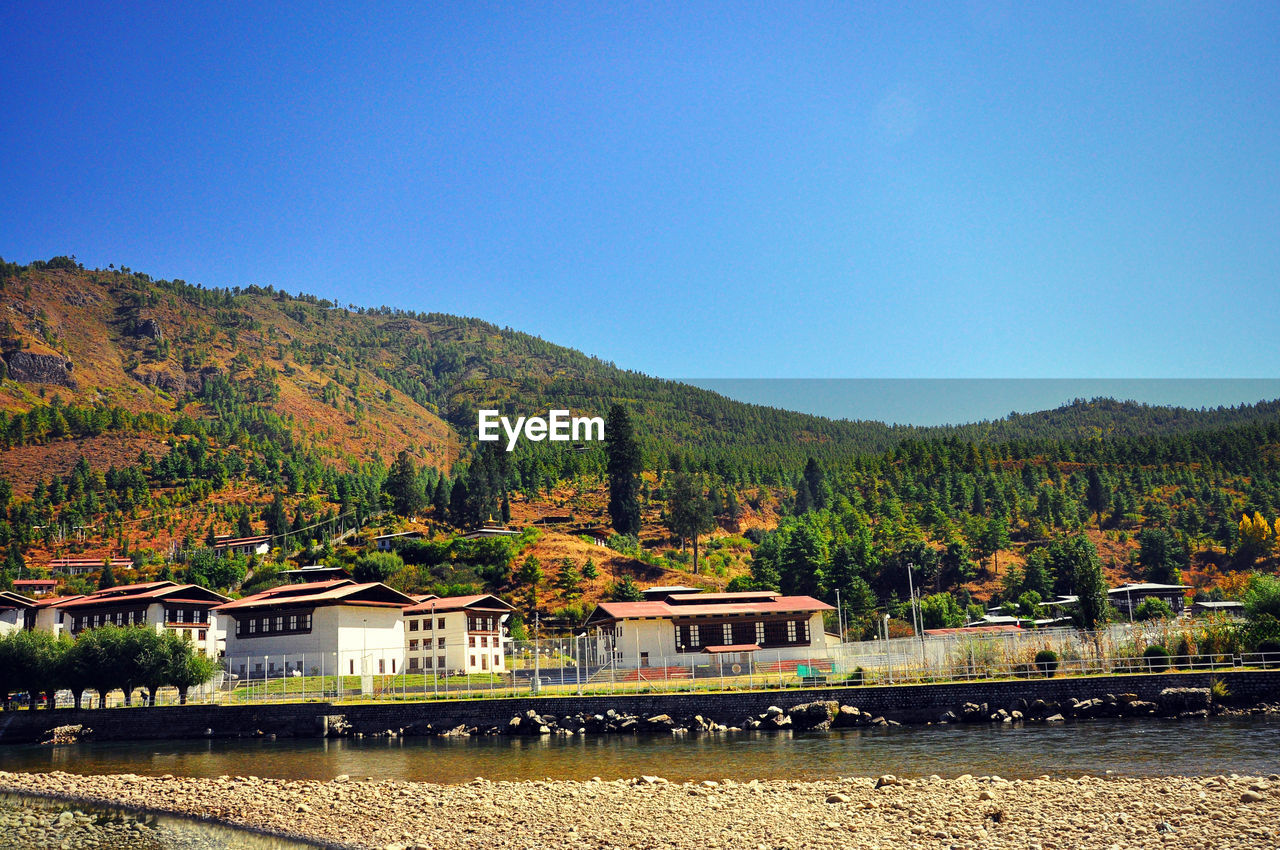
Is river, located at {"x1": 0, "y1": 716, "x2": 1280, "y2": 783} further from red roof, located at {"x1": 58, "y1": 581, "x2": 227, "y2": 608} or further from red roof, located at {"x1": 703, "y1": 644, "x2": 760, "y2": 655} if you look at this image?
red roof, located at {"x1": 58, "y1": 581, "x2": 227, "y2": 608}

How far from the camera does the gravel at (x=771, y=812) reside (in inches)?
700

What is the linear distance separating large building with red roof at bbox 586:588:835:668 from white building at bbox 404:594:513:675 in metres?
9.22

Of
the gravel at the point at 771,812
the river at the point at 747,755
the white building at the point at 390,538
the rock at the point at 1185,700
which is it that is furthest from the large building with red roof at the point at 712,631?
the white building at the point at 390,538

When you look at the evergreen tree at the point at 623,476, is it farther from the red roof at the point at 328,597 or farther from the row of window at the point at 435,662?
the red roof at the point at 328,597

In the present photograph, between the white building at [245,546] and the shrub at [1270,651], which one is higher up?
the white building at [245,546]

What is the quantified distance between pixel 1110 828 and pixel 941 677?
25526 millimetres

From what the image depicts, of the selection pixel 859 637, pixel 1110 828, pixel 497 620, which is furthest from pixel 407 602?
pixel 1110 828

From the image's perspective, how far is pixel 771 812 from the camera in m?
21.4

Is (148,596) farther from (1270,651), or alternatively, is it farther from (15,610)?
(1270,651)

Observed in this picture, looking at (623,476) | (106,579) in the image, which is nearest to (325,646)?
(106,579)

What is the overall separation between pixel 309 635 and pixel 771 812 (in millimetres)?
44968

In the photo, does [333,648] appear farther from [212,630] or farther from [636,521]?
[636,521]

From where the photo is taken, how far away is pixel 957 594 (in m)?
99.9

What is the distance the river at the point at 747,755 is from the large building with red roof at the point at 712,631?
20413 millimetres
